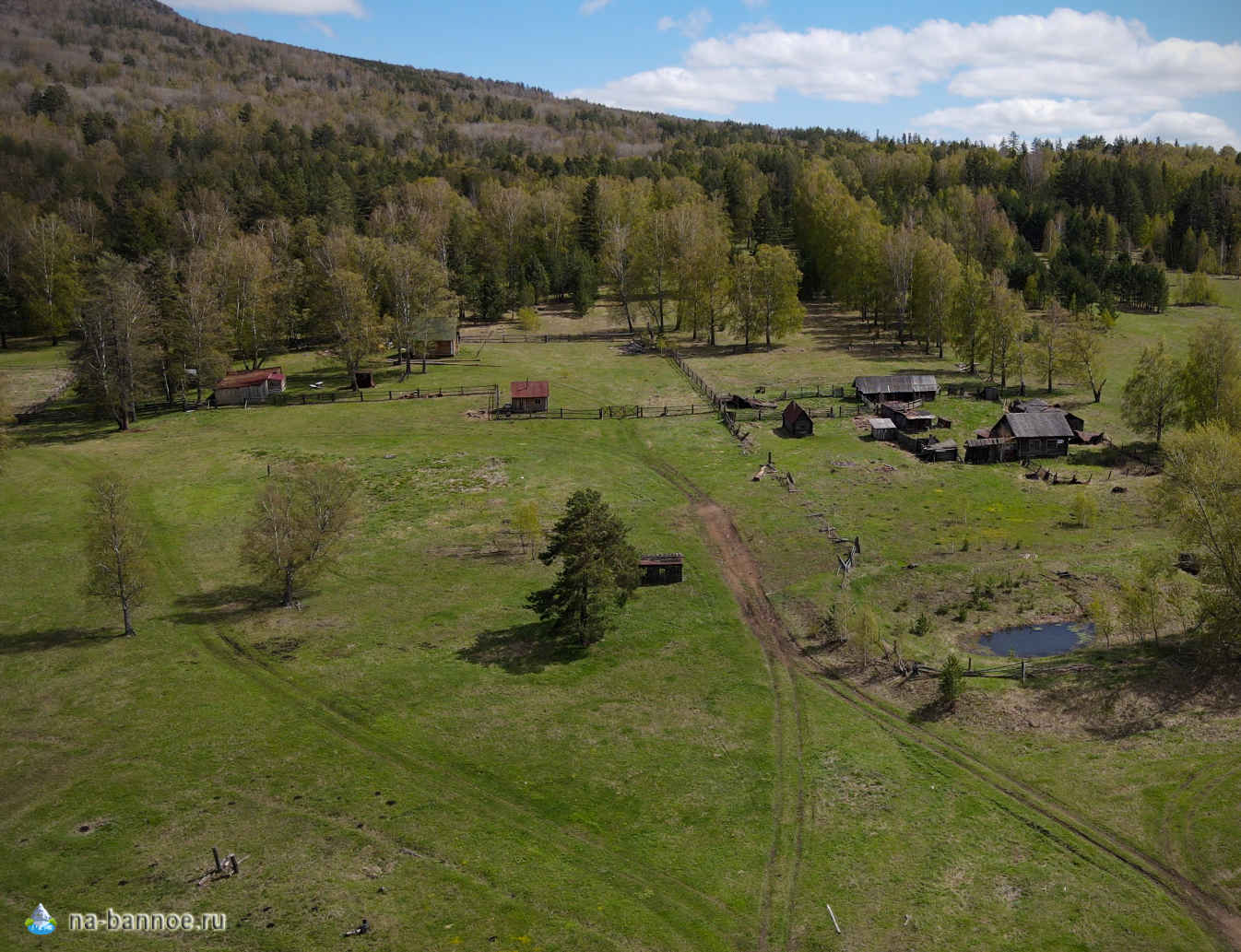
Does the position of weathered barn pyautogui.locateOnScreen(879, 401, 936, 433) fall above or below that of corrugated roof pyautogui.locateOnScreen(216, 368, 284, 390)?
below

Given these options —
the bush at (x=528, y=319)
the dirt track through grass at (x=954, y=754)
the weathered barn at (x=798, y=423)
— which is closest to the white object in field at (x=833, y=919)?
the dirt track through grass at (x=954, y=754)

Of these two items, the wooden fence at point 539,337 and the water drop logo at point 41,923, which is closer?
the water drop logo at point 41,923

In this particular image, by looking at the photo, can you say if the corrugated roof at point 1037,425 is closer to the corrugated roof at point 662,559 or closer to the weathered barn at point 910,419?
the weathered barn at point 910,419

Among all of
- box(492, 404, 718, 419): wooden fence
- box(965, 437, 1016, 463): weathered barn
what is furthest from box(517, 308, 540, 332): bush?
box(965, 437, 1016, 463): weathered barn

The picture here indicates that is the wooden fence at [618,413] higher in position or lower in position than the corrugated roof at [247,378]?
lower

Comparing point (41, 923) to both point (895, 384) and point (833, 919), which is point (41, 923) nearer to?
point (833, 919)

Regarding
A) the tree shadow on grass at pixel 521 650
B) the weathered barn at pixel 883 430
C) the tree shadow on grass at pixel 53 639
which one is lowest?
the tree shadow on grass at pixel 521 650

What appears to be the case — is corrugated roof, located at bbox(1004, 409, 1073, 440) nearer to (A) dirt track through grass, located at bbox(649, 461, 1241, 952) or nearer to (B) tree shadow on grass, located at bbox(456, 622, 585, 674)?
(A) dirt track through grass, located at bbox(649, 461, 1241, 952)
